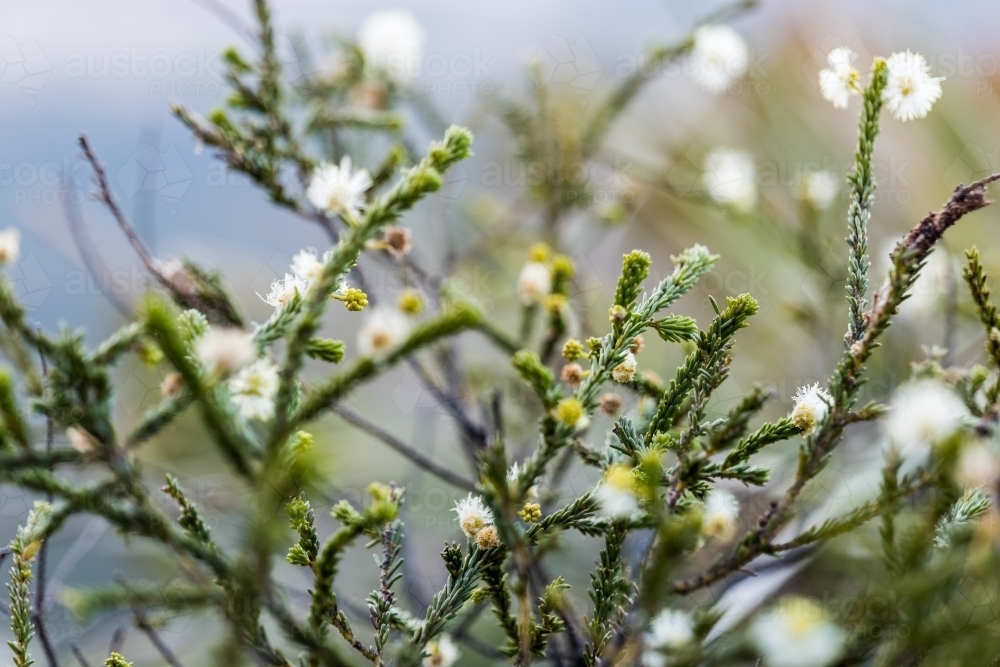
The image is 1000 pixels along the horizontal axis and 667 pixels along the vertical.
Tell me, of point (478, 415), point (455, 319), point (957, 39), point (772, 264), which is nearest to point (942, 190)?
point (772, 264)

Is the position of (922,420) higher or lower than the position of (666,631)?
higher

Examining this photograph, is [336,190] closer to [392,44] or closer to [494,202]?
[392,44]

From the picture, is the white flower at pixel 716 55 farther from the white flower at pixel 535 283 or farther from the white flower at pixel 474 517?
the white flower at pixel 474 517

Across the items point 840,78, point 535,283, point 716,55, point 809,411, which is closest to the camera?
point 809,411

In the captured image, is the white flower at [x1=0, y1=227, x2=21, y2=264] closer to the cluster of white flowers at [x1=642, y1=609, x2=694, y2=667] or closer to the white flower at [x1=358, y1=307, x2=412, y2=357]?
the white flower at [x1=358, y1=307, x2=412, y2=357]

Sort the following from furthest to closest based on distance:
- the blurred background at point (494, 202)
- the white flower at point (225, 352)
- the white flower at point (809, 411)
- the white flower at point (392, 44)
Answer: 1. the white flower at point (392, 44)
2. the blurred background at point (494, 202)
3. the white flower at point (809, 411)
4. the white flower at point (225, 352)

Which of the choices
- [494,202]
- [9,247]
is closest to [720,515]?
[9,247]

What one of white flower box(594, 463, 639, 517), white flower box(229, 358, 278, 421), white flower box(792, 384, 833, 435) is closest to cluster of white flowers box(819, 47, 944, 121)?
white flower box(792, 384, 833, 435)

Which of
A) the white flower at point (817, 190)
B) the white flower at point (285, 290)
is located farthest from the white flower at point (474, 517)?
the white flower at point (817, 190)
